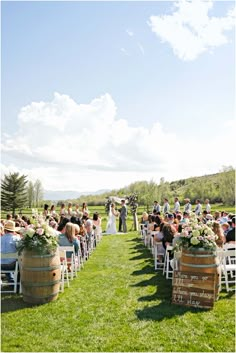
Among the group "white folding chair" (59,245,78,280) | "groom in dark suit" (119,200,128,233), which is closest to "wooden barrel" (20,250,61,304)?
"white folding chair" (59,245,78,280)

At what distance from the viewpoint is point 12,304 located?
7395mm

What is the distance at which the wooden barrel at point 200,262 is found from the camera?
7137 millimetres

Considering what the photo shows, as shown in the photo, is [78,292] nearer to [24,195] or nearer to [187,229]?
[187,229]

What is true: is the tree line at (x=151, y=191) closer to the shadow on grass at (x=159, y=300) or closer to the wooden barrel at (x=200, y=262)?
the shadow on grass at (x=159, y=300)

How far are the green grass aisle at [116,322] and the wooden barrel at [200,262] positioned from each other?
29.1 inches

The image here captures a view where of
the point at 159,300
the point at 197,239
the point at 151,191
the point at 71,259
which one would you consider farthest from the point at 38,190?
the point at 197,239

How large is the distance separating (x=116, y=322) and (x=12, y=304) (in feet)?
7.71

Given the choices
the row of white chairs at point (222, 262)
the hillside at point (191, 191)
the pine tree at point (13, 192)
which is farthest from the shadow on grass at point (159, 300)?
the pine tree at point (13, 192)

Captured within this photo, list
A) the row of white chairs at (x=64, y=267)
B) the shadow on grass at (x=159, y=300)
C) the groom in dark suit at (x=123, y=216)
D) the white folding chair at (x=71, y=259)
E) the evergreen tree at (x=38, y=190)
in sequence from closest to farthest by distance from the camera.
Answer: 1. the shadow on grass at (x=159, y=300)
2. the row of white chairs at (x=64, y=267)
3. the white folding chair at (x=71, y=259)
4. the groom in dark suit at (x=123, y=216)
5. the evergreen tree at (x=38, y=190)

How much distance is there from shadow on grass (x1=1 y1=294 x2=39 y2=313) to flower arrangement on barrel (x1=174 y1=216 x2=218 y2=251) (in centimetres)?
329

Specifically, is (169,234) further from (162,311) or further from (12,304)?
(12,304)

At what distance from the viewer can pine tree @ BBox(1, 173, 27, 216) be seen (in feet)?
176

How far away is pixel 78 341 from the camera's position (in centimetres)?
560

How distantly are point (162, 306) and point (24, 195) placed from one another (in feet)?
170
